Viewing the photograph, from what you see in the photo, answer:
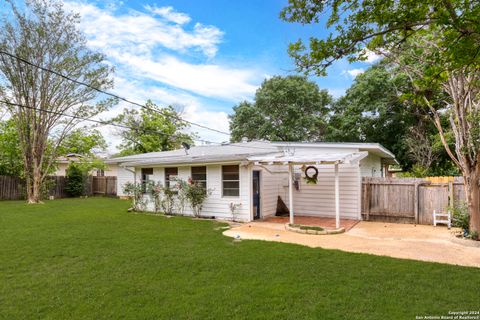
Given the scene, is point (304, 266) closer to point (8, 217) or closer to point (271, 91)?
point (8, 217)

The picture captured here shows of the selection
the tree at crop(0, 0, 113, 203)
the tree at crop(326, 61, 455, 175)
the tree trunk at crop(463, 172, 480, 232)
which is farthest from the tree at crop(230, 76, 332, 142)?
the tree trunk at crop(463, 172, 480, 232)

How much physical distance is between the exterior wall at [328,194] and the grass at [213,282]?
4.81 metres

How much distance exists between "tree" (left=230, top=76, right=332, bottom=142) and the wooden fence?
11.0 m

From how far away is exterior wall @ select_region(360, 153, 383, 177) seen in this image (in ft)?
37.7

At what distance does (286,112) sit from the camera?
966 inches

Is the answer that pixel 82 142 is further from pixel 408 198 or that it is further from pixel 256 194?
pixel 408 198

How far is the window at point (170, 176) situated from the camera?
11.8 meters

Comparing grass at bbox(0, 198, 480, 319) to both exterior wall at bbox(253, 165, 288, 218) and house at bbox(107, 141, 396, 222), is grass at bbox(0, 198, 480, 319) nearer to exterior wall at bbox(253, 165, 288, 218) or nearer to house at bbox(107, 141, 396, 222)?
house at bbox(107, 141, 396, 222)

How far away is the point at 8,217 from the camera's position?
1065 centimetres

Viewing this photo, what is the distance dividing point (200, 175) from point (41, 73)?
468 inches

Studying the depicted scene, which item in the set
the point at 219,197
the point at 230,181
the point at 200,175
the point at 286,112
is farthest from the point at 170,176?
the point at 286,112

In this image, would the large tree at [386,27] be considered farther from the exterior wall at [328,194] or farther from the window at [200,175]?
the window at [200,175]

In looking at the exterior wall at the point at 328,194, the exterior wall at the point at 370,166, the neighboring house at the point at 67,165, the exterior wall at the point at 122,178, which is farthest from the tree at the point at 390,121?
the neighboring house at the point at 67,165

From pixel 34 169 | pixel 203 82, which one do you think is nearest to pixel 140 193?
pixel 203 82
